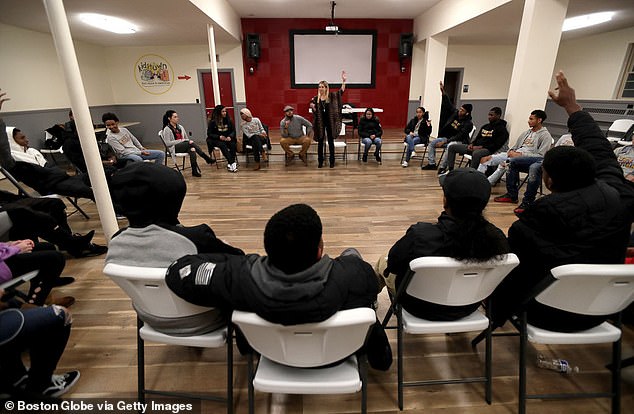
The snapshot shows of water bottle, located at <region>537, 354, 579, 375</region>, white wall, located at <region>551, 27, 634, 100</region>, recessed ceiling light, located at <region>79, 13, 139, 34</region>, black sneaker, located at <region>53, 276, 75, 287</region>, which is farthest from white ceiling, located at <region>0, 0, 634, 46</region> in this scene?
water bottle, located at <region>537, 354, 579, 375</region>

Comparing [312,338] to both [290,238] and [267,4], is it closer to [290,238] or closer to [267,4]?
[290,238]

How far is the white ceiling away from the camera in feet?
16.2

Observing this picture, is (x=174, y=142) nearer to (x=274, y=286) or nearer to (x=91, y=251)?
(x=91, y=251)

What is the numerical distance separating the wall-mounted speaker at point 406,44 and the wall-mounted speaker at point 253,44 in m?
3.84

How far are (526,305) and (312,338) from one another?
3.29 feet

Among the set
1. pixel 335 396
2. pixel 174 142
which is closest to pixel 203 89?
pixel 174 142

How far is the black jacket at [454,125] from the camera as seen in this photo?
570 centimetres

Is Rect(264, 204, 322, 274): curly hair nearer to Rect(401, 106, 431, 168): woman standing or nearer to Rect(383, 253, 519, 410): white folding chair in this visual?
Rect(383, 253, 519, 410): white folding chair

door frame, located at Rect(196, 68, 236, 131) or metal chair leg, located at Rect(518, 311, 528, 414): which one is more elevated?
door frame, located at Rect(196, 68, 236, 131)

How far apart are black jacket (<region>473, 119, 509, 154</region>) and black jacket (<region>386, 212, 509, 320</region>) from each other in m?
4.07

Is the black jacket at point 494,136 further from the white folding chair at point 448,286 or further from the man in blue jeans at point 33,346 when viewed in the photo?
the man in blue jeans at point 33,346

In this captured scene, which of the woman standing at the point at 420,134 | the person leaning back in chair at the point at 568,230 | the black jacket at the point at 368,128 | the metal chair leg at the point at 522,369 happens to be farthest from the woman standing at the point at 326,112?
the metal chair leg at the point at 522,369

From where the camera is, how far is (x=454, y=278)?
4.14 feet

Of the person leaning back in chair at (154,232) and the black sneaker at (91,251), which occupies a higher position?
the person leaning back in chair at (154,232)
